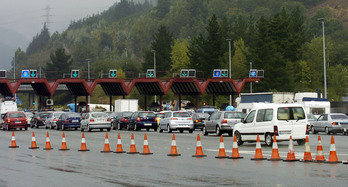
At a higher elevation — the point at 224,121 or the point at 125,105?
the point at 125,105

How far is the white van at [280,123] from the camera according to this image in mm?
27375

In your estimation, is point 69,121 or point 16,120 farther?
point 16,120

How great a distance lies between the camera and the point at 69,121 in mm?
54312

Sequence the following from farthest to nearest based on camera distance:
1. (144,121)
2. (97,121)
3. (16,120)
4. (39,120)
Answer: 1. (39,120)
2. (16,120)
3. (144,121)
4. (97,121)

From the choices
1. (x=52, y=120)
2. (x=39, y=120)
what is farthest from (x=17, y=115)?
(x=39, y=120)

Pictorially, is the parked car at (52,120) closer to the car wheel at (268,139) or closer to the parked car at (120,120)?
the parked car at (120,120)

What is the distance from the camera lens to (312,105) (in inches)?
2183

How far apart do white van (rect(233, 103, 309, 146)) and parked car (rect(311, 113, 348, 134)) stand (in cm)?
1662

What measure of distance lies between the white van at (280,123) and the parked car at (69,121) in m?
28.5

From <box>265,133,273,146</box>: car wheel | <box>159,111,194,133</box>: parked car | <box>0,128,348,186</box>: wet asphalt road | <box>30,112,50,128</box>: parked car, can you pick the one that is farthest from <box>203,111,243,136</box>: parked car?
<box>30,112,50,128</box>: parked car

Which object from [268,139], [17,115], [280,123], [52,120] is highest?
[17,115]

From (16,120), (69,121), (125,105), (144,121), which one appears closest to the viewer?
(144,121)

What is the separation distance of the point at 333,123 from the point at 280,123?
58.6 ft

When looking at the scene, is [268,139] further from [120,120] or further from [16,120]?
[16,120]
